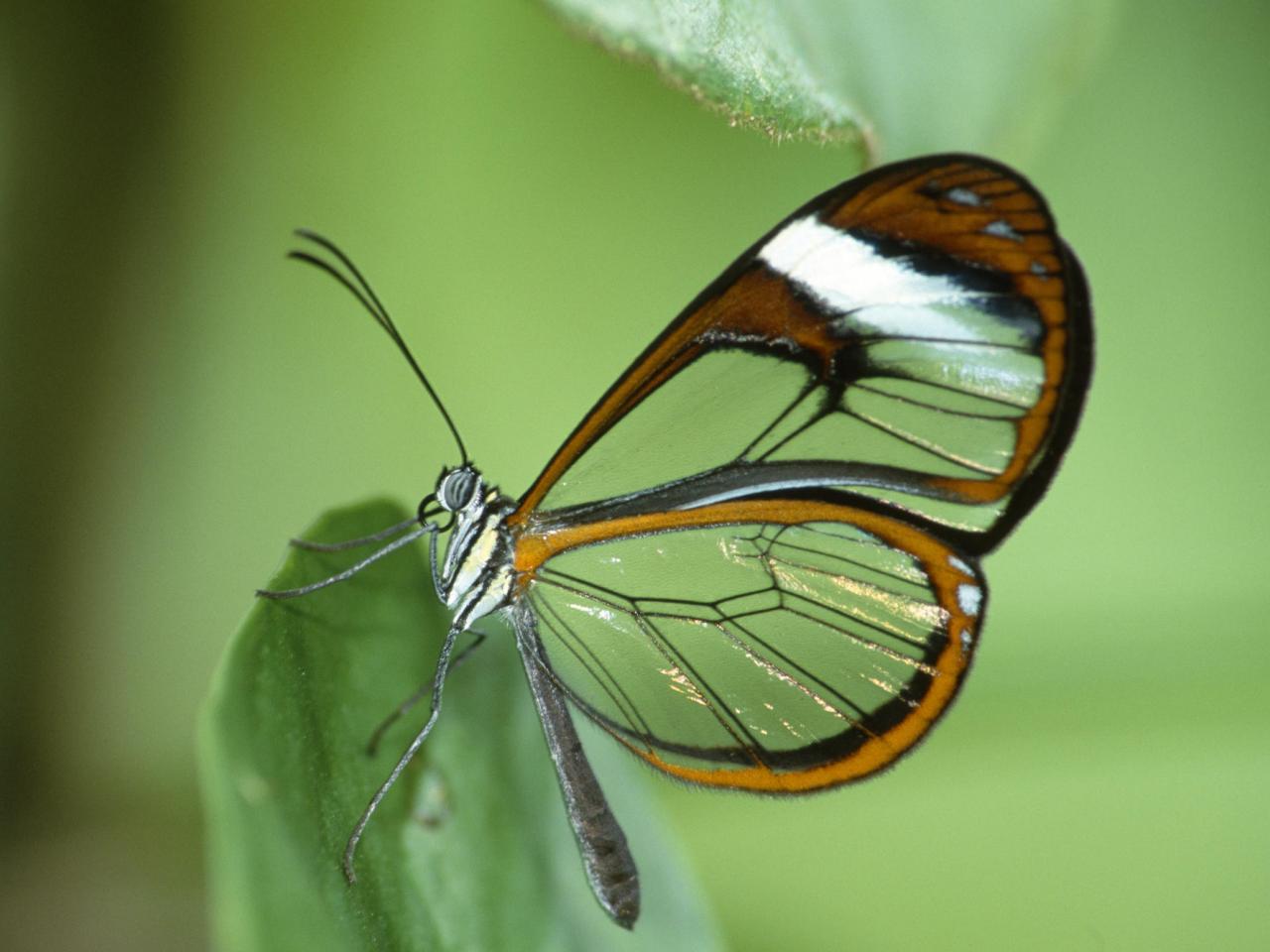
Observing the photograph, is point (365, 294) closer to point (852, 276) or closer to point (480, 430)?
point (480, 430)

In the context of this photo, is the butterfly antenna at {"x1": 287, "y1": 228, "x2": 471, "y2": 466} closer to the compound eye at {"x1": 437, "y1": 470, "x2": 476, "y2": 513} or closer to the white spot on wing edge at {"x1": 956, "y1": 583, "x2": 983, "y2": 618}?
the compound eye at {"x1": 437, "y1": 470, "x2": 476, "y2": 513}

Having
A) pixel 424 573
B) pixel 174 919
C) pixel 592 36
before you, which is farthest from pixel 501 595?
pixel 174 919

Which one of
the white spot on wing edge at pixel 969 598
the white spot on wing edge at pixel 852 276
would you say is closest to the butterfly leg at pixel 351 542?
the white spot on wing edge at pixel 852 276

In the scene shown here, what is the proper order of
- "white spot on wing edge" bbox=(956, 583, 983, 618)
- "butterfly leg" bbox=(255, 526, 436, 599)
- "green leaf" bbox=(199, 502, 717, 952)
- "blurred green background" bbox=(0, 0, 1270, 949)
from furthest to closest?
"blurred green background" bbox=(0, 0, 1270, 949) < "white spot on wing edge" bbox=(956, 583, 983, 618) < "butterfly leg" bbox=(255, 526, 436, 599) < "green leaf" bbox=(199, 502, 717, 952)

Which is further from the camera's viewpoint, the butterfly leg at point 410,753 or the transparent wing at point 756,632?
the transparent wing at point 756,632

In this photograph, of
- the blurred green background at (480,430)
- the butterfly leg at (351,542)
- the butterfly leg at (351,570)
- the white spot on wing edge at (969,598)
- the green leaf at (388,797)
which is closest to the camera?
the green leaf at (388,797)

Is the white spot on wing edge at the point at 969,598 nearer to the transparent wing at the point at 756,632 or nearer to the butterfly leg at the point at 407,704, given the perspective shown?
the transparent wing at the point at 756,632

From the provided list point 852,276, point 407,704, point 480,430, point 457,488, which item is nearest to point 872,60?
point 852,276

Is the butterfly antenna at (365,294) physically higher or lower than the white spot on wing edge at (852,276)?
higher

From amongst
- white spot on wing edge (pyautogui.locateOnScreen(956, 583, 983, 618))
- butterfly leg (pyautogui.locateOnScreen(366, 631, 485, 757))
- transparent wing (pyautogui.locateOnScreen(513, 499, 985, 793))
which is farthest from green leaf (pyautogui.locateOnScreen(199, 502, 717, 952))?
white spot on wing edge (pyautogui.locateOnScreen(956, 583, 983, 618))
